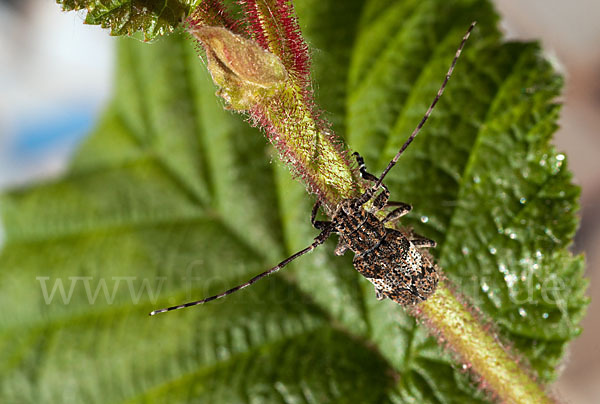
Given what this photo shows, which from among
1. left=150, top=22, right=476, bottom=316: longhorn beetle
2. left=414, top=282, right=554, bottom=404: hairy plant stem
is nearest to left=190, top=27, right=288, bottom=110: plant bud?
left=150, top=22, right=476, bottom=316: longhorn beetle

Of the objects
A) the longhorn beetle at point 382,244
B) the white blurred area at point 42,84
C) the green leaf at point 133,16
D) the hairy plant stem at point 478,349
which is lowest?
the hairy plant stem at point 478,349

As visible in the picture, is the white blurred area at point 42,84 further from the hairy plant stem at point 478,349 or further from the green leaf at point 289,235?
the hairy plant stem at point 478,349

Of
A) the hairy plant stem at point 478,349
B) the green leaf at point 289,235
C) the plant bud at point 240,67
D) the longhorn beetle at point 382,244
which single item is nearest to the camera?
the plant bud at point 240,67

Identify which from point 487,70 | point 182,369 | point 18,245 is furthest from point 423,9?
point 18,245

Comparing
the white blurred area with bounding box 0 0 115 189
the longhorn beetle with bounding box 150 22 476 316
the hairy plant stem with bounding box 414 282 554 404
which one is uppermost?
the white blurred area with bounding box 0 0 115 189

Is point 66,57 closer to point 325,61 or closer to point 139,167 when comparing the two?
point 139,167

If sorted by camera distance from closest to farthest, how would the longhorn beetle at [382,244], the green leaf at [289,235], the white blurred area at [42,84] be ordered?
the longhorn beetle at [382,244]
the green leaf at [289,235]
the white blurred area at [42,84]

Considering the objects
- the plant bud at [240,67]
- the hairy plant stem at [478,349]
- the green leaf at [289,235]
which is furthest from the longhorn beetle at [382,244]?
the plant bud at [240,67]

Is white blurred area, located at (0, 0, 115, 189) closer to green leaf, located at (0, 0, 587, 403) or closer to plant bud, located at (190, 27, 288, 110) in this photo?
green leaf, located at (0, 0, 587, 403)
